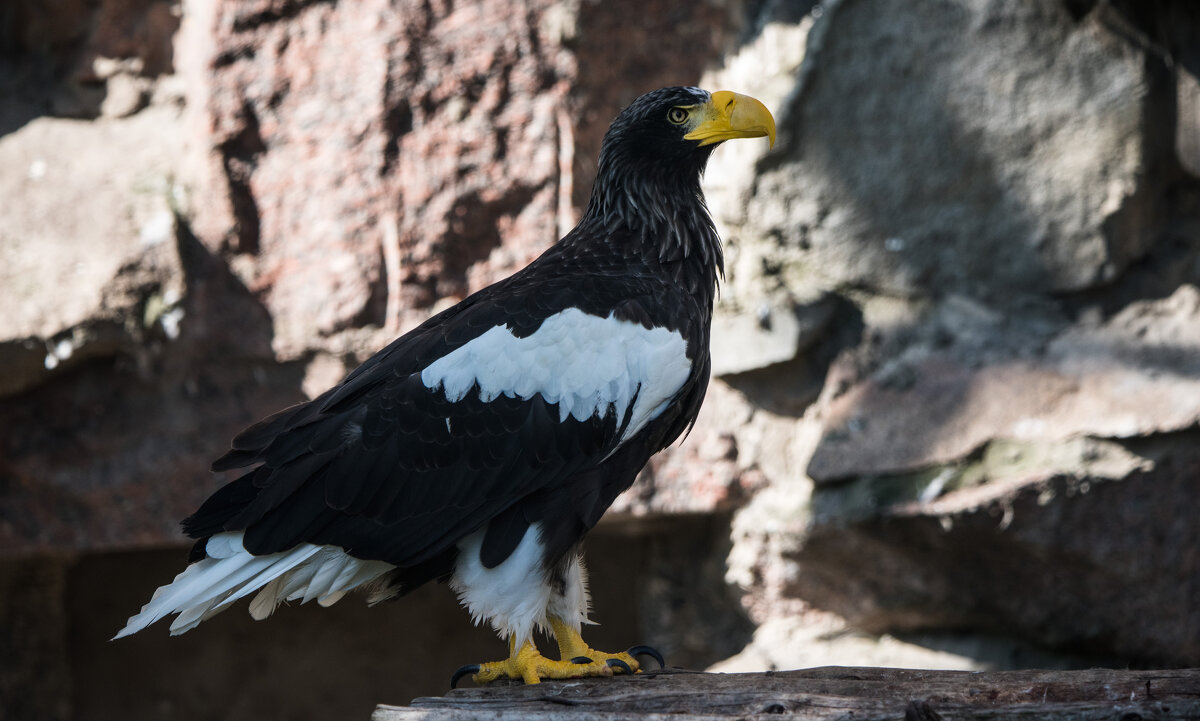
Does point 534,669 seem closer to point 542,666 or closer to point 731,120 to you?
point 542,666

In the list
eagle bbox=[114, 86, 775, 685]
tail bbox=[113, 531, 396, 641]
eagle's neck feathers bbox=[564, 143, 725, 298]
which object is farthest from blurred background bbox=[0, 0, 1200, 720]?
tail bbox=[113, 531, 396, 641]

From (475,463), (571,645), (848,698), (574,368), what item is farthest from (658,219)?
(848,698)

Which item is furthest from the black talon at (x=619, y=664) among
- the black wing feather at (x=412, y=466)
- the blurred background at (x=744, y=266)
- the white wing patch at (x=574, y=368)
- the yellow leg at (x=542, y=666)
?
the blurred background at (x=744, y=266)

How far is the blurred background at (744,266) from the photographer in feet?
11.7

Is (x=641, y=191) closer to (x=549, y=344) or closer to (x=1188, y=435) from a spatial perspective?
(x=549, y=344)

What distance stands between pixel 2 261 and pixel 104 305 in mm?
341

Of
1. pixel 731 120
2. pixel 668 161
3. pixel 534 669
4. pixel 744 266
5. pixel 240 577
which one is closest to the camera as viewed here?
pixel 240 577

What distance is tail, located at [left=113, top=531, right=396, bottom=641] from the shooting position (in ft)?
8.08

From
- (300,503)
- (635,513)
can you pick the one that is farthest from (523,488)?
(635,513)

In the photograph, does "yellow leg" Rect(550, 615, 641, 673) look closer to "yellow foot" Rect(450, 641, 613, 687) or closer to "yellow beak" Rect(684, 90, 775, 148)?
"yellow foot" Rect(450, 641, 613, 687)

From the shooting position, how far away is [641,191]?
9.75 feet

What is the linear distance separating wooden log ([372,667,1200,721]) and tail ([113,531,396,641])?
377mm

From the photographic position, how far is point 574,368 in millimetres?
2576

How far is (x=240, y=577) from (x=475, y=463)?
533 mm
